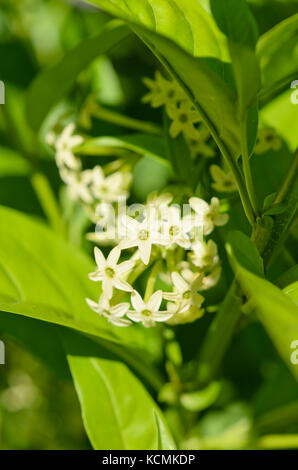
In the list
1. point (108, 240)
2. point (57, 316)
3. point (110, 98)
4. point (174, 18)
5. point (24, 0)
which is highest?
point (24, 0)

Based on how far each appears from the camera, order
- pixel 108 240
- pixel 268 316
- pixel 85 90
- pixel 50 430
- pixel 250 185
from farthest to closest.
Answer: pixel 50 430 → pixel 85 90 → pixel 108 240 → pixel 250 185 → pixel 268 316

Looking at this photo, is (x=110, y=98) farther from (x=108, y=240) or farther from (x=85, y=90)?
(x=108, y=240)

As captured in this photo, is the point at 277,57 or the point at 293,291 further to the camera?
the point at 277,57

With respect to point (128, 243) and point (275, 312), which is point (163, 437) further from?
point (275, 312)

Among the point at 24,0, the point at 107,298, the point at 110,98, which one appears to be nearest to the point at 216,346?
the point at 107,298

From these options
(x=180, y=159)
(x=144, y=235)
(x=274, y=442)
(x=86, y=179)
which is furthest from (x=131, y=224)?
(x=274, y=442)

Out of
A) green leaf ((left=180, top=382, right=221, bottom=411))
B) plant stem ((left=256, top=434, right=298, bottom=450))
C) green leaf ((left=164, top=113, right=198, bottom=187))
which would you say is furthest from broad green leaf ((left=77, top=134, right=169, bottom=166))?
plant stem ((left=256, top=434, right=298, bottom=450))
